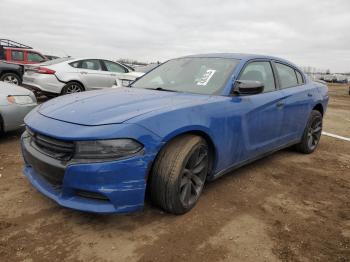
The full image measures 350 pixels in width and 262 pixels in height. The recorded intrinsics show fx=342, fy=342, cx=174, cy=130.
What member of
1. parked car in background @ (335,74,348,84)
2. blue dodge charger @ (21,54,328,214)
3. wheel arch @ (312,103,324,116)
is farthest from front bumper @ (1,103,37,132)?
parked car in background @ (335,74,348,84)

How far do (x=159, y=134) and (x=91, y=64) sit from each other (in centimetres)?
756

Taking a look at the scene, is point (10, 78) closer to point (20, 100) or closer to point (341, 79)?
point (20, 100)

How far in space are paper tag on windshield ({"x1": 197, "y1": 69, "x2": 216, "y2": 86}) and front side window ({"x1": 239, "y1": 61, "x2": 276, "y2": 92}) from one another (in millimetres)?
350

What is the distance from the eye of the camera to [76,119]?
9.01 feet

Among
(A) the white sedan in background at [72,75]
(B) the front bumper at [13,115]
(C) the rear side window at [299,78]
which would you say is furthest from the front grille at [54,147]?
(A) the white sedan in background at [72,75]

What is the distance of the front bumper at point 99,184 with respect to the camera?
2516 millimetres

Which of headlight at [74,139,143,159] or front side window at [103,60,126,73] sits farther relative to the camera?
front side window at [103,60,126,73]

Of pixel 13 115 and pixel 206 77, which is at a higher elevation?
pixel 206 77

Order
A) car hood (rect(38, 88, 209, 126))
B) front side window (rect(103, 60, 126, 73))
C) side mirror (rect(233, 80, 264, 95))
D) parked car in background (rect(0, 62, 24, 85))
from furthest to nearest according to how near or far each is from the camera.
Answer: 1. parked car in background (rect(0, 62, 24, 85))
2. front side window (rect(103, 60, 126, 73))
3. side mirror (rect(233, 80, 264, 95))
4. car hood (rect(38, 88, 209, 126))

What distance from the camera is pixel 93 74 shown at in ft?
31.3

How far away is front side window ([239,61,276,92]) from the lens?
3973 mm

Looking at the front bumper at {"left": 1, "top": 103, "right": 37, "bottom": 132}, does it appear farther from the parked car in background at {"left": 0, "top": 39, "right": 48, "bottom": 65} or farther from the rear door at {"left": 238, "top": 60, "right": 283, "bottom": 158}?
the parked car in background at {"left": 0, "top": 39, "right": 48, "bottom": 65}

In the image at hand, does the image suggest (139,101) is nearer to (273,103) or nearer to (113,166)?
(113,166)

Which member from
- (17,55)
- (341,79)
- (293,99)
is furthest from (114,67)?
(341,79)
